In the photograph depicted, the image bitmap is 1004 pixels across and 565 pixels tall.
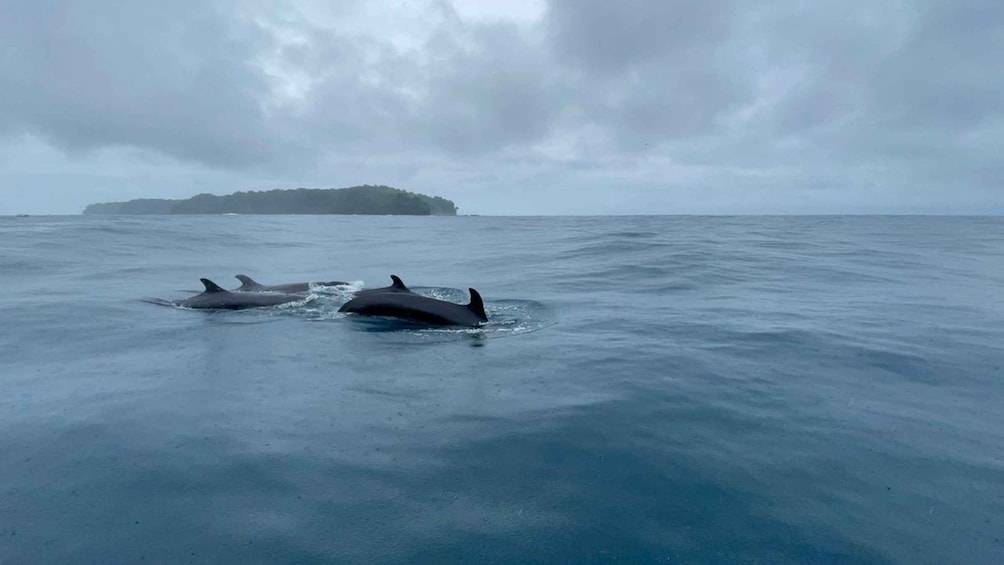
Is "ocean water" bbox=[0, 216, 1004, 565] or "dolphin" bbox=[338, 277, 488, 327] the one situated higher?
"dolphin" bbox=[338, 277, 488, 327]

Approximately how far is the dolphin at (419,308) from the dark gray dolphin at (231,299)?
2.88 meters

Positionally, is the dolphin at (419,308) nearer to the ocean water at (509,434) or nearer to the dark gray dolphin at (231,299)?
the ocean water at (509,434)

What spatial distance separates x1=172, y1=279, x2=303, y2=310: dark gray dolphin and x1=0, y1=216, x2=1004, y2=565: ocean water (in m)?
0.74

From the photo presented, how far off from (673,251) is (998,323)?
20203mm

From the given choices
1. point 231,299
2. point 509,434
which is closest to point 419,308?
point 231,299

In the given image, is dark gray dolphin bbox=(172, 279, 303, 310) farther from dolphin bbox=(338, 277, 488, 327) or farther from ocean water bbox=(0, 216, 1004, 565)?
dolphin bbox=(338, 277, 488, 327)

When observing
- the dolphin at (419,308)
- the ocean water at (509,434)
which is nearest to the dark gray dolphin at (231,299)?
the ocean water at (509,434)

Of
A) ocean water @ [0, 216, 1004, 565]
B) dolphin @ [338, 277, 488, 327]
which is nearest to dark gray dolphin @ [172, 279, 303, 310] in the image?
ocean water @ [0, 216, 1004, 565]

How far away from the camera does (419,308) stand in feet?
54.0

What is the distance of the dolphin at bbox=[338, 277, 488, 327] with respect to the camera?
1605 centimetres

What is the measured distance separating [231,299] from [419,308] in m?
6.44

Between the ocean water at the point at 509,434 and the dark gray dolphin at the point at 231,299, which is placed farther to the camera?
the dark gray dolphin at the point at 231,299

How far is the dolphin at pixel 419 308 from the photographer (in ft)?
52.6

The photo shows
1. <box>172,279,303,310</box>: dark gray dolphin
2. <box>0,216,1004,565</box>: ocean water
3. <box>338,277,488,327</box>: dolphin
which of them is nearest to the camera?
<box>0,216,1004,565</box>: ocean water
